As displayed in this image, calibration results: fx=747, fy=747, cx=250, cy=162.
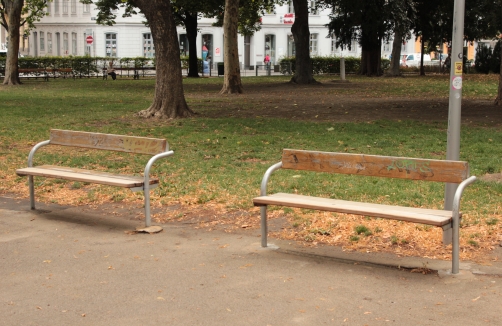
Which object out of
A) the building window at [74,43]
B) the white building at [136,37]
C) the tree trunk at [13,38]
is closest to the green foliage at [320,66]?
the white building at [136,37]

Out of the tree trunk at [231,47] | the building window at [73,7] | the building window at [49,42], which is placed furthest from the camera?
the building window at [49,42]

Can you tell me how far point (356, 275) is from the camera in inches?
225

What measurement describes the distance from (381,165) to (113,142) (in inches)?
121

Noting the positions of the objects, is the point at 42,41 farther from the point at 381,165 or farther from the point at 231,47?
the point at 381,165

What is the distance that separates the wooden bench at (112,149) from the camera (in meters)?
7.32

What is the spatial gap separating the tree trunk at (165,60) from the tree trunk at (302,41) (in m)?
16.1

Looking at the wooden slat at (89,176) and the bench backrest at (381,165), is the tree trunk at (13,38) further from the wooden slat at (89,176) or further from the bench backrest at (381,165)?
the bench backrest at (381,165)

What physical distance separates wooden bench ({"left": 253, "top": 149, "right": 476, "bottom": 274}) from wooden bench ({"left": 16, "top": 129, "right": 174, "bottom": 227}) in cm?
137

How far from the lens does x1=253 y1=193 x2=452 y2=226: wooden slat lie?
5.67 m

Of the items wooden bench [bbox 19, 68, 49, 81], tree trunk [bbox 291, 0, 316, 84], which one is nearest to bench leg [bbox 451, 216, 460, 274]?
tree trunk [bbox 291, 0, 316, 84]

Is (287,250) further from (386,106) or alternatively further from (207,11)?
(207,11)

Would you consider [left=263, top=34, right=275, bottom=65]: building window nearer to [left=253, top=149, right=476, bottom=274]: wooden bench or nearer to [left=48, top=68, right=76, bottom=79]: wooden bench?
[left=48, top=68, right=76, bottom=79]: wooden bench

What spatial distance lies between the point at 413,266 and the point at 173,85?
12184 millimetres

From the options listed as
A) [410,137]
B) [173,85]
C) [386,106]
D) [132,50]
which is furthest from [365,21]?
[132,50]
